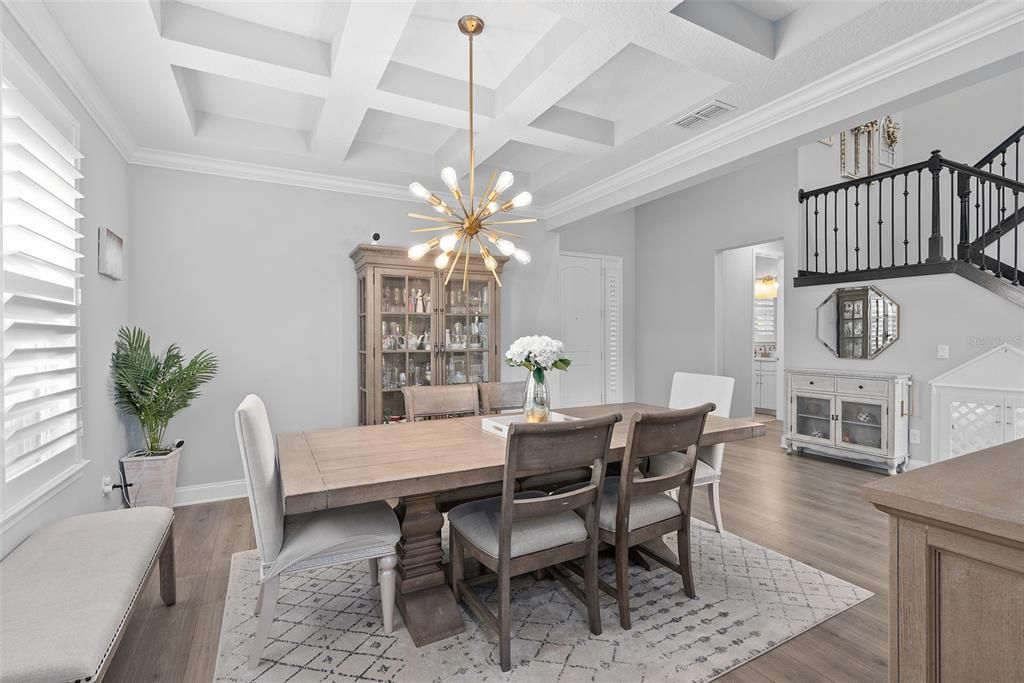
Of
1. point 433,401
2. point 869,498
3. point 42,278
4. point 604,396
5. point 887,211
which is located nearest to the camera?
point 869,498

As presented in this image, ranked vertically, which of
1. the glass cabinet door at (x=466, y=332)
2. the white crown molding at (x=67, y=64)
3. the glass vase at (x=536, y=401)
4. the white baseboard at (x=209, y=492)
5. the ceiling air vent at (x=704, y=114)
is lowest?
the white baseboard at (x=209, y=492)

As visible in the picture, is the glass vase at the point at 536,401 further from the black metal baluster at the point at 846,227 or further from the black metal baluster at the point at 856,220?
the black metal baluster at the point at 856,220

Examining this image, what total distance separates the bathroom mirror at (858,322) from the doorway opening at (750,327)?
91 centimetres

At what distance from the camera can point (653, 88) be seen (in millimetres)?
3139

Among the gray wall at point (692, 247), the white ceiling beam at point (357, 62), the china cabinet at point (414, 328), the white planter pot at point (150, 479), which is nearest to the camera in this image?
the white ceiling beam at point (357, 62)

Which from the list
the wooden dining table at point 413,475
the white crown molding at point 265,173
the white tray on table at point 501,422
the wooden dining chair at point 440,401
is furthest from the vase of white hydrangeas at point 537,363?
the white crown molding at point 265,173

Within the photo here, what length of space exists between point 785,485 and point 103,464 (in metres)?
4.67

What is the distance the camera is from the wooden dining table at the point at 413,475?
176cm

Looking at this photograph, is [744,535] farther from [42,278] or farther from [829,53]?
[42,278]

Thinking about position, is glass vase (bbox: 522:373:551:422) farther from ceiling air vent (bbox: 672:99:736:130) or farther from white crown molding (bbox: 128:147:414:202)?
white crown molding (bbox: 128:147:414:202)

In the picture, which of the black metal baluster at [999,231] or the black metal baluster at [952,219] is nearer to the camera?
the black metal baluster at [999,231]

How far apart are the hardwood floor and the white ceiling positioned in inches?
99.7

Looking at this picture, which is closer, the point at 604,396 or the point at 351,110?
the point at 351,110

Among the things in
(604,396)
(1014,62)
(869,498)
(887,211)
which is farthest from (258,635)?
(887,211)
